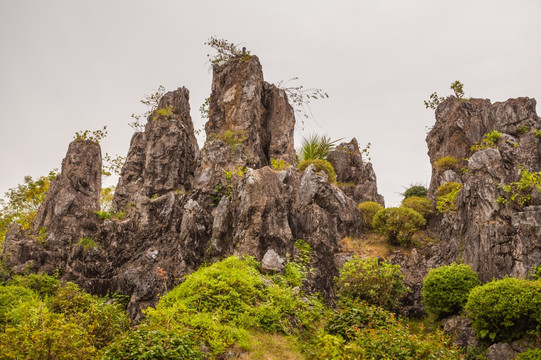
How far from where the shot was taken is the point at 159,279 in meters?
17.4

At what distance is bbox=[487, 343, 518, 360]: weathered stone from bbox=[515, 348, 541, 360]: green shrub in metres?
0.52

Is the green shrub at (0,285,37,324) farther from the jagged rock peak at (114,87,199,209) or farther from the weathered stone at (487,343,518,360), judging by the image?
the weathered stone at (487,343,518,360)

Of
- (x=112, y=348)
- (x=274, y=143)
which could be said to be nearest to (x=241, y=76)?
(x=274, y=143)

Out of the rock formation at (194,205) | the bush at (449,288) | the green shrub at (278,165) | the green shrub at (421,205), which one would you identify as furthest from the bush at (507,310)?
the green shrub at (278,165)

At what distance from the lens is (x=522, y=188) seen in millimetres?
15234

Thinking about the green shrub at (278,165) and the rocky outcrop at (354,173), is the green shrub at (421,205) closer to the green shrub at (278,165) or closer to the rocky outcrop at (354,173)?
the rocky outcrop at (354,173)

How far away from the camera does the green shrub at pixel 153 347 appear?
698 cm

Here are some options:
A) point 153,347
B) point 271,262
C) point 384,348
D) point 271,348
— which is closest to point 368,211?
point 271,262

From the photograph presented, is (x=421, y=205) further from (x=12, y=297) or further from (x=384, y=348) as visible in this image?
(x=12, y=297)

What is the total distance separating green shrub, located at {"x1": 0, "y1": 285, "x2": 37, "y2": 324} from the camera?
49.7 feet

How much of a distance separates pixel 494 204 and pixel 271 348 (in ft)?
35.5

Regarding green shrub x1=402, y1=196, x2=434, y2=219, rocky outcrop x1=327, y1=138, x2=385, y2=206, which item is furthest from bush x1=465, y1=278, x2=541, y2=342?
rocky outcrop x1=327, y1=138, x2=385, y2=206

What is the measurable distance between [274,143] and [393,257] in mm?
9837

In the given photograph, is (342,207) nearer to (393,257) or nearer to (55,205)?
(393,257)
